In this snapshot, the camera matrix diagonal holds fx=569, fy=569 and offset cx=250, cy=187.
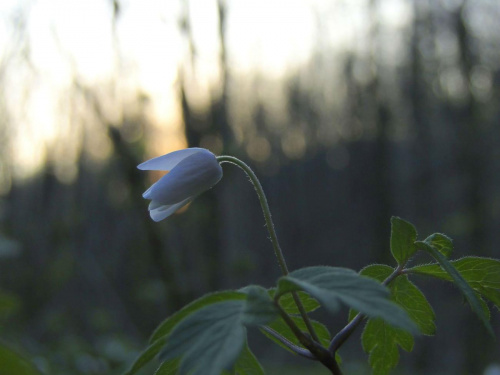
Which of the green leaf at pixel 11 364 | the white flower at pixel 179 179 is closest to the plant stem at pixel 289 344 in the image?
the white flower at pixel 179 179

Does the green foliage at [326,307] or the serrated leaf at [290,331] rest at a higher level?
the green foliage at [326,307]

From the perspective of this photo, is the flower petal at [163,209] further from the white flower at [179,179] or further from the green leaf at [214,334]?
the green leaf at [214,334]

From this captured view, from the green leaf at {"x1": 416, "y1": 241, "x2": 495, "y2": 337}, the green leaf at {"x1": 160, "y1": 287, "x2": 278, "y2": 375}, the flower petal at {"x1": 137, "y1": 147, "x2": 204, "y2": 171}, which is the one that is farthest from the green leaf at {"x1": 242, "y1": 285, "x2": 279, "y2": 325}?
the flower petal at {"x1": 137, "y1": 147, "x2": 204, "y2": 171}

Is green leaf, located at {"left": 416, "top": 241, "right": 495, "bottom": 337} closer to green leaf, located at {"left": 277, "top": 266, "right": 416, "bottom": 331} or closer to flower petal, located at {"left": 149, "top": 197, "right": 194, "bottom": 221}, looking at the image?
green leaf, located at {"left": 277, "top": 266, "right": 416, "bottom": 331}

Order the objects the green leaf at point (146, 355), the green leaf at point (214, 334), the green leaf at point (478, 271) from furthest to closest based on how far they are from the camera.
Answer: the green leaf at point (478, 271) < the green leaf at point (146, 355) < the green leaf at point (214, 334)

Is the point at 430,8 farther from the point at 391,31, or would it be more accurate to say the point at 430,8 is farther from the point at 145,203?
the point at 145,203

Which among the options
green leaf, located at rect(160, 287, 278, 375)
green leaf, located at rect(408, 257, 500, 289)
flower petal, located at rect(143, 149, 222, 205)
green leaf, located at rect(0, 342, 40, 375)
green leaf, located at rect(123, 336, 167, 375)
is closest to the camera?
green leaf, located at rect(0, 342, 40, 375)
